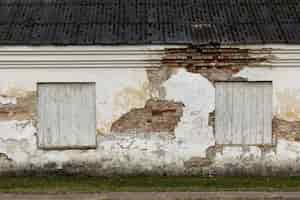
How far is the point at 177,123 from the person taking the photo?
10633 millimetres

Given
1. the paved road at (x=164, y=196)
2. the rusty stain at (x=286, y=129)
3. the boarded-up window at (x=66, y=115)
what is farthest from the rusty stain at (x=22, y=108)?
the rusty stain at (x=286, y=129)

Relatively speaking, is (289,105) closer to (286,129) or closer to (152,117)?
(286,129)

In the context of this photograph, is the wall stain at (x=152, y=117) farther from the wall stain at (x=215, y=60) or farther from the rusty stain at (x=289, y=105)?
the rusty stain at (x=289, y=105)

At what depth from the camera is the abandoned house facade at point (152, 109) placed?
1051cm

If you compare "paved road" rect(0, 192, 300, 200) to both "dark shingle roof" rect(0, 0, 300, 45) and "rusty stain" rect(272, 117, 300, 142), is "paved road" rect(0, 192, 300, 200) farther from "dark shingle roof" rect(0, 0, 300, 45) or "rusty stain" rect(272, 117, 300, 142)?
"dark shingle roof" rect(0, 0, 300, 45)

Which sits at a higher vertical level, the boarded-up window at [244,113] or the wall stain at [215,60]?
the wall stain at [215,60]

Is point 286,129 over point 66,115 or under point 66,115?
under

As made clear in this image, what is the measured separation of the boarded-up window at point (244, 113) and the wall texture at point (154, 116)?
0.38 feet

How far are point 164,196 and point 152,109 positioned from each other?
91.4 inches

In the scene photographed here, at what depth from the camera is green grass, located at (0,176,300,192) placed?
929 centimetres

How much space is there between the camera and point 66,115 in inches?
419

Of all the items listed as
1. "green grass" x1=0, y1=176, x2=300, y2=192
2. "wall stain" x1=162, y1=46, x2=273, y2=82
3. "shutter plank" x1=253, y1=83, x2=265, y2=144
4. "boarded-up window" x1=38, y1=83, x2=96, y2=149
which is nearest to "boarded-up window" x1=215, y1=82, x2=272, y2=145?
"shutter plank" x1=253, y1=83, x2=265, y2=144

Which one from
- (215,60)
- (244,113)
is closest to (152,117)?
(215,60)

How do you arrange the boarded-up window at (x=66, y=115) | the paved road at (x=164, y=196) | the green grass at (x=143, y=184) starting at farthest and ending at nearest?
the boarded-up window at (x=66, y=115), the green grass at (x=143, y=184), the paved road at (x=164, y=196)
